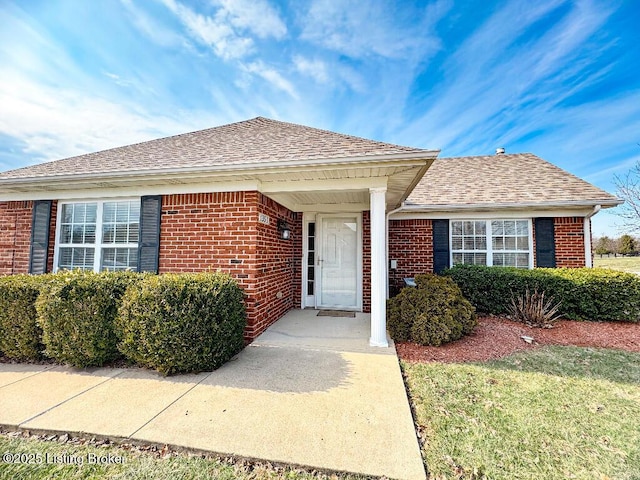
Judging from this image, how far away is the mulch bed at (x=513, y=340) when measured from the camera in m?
4.07

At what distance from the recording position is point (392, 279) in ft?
24.2

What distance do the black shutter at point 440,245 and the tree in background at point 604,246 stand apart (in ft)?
113

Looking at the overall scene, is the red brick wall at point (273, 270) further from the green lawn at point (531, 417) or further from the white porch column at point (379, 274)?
the green lawn at point (531, 417)

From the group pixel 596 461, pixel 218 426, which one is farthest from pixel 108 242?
pixel 596 461

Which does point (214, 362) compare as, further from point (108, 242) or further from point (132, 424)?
point (108, 242)

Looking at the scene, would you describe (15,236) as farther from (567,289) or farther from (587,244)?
(587,244)

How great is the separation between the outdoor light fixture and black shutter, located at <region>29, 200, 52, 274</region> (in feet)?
14.9

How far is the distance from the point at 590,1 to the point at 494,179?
157 inches

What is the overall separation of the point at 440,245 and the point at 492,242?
52.7 inches

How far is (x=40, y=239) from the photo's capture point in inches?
215

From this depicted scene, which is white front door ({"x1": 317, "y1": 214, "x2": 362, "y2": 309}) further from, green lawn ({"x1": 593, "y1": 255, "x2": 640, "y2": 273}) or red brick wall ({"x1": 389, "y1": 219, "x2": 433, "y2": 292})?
green lawn ({"x1": 593, "y1": 255, "x2": 640, "y2": 273})

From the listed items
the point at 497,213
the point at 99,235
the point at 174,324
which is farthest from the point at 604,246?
the point at 99,235

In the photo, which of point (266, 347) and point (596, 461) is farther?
point (266, 347)

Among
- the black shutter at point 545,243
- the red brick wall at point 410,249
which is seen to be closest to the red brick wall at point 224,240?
the red brick wall at point 410,249
